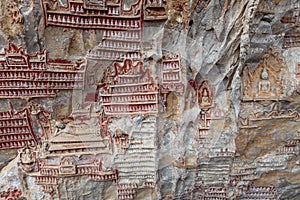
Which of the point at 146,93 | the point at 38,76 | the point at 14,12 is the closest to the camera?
the point at 14,12

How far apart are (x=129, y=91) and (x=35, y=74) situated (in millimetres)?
463

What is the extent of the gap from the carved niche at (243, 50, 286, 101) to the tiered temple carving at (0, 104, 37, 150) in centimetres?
114

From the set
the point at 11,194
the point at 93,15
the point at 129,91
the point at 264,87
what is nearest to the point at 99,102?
the point at 129,91

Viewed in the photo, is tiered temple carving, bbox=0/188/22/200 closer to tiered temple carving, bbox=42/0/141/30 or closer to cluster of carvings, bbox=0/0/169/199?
cluster of carvings, bbox=0/0/169/199

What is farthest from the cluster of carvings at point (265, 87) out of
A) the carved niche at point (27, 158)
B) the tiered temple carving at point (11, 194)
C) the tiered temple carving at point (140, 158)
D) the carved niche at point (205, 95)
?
the tiered temple carving at point (11, 194)

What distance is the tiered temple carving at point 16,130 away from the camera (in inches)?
63.9

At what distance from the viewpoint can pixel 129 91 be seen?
168 centimetres

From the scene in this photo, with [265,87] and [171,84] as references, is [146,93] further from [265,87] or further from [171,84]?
[265,87]

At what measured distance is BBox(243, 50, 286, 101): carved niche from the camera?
1.78 metres

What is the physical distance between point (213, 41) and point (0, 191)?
1.34 metres

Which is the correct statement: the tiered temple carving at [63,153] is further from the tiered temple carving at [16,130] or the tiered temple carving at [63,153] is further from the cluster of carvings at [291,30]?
the cluster of carvings at [291,30]

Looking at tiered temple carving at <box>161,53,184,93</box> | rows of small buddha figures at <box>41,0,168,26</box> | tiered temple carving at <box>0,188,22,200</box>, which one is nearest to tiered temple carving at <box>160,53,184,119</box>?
tiered temple carving at <box>161,53,184,93</box>

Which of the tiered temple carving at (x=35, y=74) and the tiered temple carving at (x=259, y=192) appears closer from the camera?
the tiered temple carving at (x=35, y=74)

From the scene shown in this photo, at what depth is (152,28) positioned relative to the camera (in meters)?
1.61
